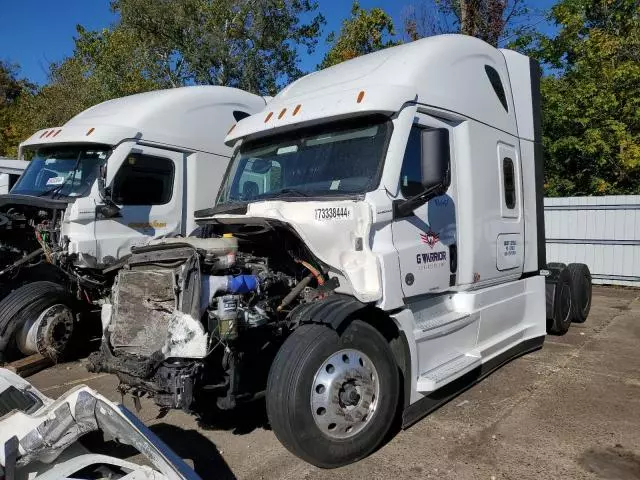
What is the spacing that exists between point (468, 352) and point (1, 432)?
374cm

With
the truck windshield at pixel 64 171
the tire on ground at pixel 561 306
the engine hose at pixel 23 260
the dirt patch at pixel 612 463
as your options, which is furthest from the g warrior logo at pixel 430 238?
the engine hose at pixel 23 260

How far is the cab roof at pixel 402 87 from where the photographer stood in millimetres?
4375

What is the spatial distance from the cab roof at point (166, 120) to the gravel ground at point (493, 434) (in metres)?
2.99

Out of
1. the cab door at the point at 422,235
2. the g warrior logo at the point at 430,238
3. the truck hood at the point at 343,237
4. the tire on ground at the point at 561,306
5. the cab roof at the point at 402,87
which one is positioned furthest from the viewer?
the tire on ground at the point at 561,306

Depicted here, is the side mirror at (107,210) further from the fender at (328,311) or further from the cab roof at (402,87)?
the fender at (328,311)

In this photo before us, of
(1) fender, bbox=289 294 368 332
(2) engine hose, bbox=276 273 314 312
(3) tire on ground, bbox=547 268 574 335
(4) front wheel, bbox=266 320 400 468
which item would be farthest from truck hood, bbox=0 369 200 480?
(3) tire on ground, bbox=547 268 574 335

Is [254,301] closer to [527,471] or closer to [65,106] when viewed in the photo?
[527,471]

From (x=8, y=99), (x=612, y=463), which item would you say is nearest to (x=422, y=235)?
(x=612, y=463)

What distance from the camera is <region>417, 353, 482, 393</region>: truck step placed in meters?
4.29

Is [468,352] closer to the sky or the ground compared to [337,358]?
closer to the ground

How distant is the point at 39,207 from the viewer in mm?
6566

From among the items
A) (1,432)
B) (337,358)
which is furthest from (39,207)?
(337,358)

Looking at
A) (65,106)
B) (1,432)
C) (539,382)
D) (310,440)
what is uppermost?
(65,106)

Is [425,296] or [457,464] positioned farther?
[425,296]
